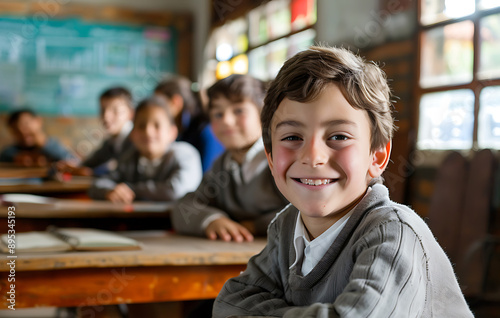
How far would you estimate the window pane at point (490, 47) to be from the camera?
2.74 metres

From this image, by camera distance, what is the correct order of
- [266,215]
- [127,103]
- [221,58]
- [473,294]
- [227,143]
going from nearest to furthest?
[266,215], [227,143], [473,294], [127,103], [221,58]

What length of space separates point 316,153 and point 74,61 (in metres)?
7.36

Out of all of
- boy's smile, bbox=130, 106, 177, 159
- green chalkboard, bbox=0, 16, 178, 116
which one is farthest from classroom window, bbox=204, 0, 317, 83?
boy's smile, bbox=130, 106, 177, 159

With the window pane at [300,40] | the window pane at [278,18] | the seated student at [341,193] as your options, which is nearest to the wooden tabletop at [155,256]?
the seated student at [341,193]

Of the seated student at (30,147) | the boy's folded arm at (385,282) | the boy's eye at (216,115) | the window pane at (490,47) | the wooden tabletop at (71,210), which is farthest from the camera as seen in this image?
the seated student at (30,147)

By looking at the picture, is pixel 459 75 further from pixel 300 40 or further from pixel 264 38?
pixel 264 38

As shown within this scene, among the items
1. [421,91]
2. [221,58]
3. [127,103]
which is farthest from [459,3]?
[221,58]

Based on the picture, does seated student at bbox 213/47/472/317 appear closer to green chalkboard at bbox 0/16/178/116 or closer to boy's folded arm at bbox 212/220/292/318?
boy's folded arm at bbox 212/220/292/318

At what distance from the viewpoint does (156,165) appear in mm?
2830

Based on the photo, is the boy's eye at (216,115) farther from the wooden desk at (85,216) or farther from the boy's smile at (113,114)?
the boy's smile at (113,114)

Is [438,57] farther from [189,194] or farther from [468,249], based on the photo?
[189,194]

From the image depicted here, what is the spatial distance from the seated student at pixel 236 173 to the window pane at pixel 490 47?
151 centimetres

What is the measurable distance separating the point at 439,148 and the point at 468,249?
0.75m

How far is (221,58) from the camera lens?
699 centimetres
